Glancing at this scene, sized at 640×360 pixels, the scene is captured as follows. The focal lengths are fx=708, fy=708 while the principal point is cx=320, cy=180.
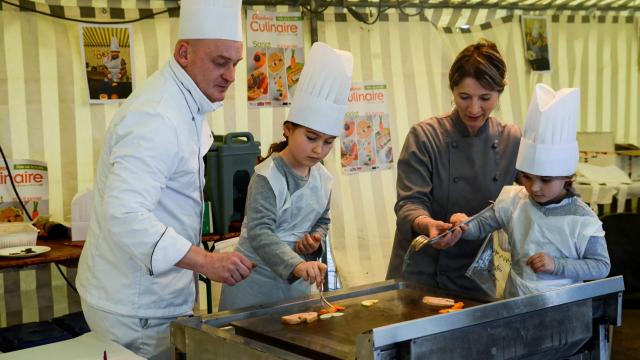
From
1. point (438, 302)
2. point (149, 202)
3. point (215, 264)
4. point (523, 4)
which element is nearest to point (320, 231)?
point (438, 302)

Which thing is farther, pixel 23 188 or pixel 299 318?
pixel 23 188

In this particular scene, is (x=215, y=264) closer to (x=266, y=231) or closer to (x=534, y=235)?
(x=266, y=231)

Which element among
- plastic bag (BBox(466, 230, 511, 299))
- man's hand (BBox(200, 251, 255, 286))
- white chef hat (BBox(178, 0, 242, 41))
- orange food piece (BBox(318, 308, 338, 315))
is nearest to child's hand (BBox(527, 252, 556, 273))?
plastic bag (BBox(466, 230, 511, 299))

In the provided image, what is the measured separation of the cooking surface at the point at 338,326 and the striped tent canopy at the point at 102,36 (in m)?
2.15

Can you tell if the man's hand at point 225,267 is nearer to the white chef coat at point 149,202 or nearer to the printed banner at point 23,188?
the white chef coat at point 149,202

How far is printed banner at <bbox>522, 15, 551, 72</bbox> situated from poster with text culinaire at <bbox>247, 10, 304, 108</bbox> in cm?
156

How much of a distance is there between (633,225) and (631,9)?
1.92m

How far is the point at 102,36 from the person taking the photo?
353 centimetres

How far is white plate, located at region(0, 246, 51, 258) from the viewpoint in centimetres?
302

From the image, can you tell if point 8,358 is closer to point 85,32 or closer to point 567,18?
point 85,32

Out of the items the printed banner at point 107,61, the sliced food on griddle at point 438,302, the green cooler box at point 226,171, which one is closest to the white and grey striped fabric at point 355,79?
the printed banner at point 107,61

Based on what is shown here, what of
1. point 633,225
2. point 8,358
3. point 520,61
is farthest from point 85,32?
point 633,225

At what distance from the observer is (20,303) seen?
11.6ft

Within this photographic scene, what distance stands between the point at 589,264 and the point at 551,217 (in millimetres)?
187
